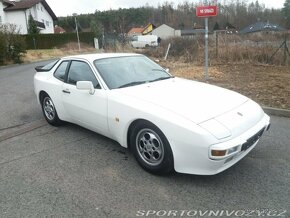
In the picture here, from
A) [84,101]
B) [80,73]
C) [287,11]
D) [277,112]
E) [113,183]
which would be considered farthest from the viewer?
[287,11]

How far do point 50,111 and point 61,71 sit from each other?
0.85 meters

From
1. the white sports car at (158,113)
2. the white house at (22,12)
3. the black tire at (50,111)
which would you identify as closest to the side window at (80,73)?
the white sports car at (158,113)

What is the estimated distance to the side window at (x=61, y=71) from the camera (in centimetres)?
544

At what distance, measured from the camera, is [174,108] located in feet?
11.8

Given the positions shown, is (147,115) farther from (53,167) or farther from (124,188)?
(53,167)

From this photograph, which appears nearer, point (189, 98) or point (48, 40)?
point (189, 98)

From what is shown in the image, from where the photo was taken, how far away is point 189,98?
3.91 m

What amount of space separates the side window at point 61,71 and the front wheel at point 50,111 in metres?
0.51

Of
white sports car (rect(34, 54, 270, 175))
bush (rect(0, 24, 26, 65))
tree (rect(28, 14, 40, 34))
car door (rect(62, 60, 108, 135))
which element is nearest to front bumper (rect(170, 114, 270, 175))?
white sports car (rect(34, 54, 270, 175))

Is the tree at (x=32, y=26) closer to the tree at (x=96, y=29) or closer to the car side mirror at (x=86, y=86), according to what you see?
the tree at (x=96, y=29)

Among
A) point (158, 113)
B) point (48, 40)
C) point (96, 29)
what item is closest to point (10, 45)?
point (158, 113)

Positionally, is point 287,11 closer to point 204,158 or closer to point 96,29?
point 96,29

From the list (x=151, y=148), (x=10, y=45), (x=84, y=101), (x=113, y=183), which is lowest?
(x=113, y=183)

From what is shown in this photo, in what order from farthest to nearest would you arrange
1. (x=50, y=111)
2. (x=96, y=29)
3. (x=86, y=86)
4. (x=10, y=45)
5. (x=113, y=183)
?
1. (x=96, y=29)
2. (x=10, y=45)
3. (x=50, y=111)
4. (x=86, y=86)
5. (x=113, y=183)
